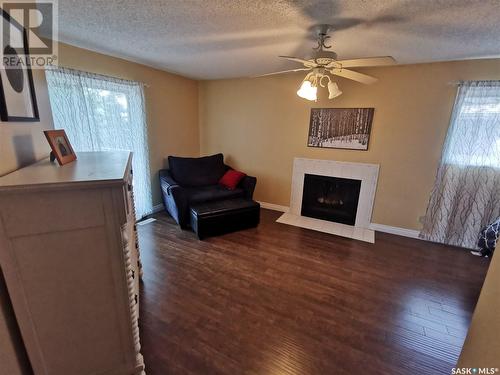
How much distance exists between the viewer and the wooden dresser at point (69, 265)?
992 millimetres

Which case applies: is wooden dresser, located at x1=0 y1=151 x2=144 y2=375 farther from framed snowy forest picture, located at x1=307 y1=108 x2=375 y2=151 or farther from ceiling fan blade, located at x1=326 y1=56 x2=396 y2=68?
framed snowy forest picture, located at x1=307 y1=108 x2=375 y2=151

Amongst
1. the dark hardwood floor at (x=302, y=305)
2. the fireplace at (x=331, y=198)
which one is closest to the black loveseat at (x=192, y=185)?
the dark hardwood floor at (x=302, y=305)

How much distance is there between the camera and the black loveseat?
10.8ft

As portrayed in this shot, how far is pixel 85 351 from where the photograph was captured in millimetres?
1249

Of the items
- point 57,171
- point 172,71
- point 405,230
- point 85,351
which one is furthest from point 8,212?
point 405,230

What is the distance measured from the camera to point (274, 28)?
1932mm

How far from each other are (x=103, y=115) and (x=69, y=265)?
2.44m

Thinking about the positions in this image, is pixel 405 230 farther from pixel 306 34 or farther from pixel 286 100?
pixel 306 34

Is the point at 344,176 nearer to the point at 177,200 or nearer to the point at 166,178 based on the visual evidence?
the point at 177,200

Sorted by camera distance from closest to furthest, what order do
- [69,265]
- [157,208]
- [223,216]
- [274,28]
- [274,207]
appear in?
[69,265]
[274,28]
[223,216]
[157,208]
[274,207]

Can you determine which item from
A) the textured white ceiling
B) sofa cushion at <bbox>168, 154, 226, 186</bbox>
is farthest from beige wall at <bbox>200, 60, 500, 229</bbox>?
sofa cushion at <bbox>168, 154, 226, 186</bbox>

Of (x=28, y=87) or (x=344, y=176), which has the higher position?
(x=28, y=87)

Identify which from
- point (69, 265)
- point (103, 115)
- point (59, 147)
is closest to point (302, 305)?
point (69, 265)

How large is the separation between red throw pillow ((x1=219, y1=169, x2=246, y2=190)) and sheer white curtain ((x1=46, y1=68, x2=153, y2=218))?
122cm
